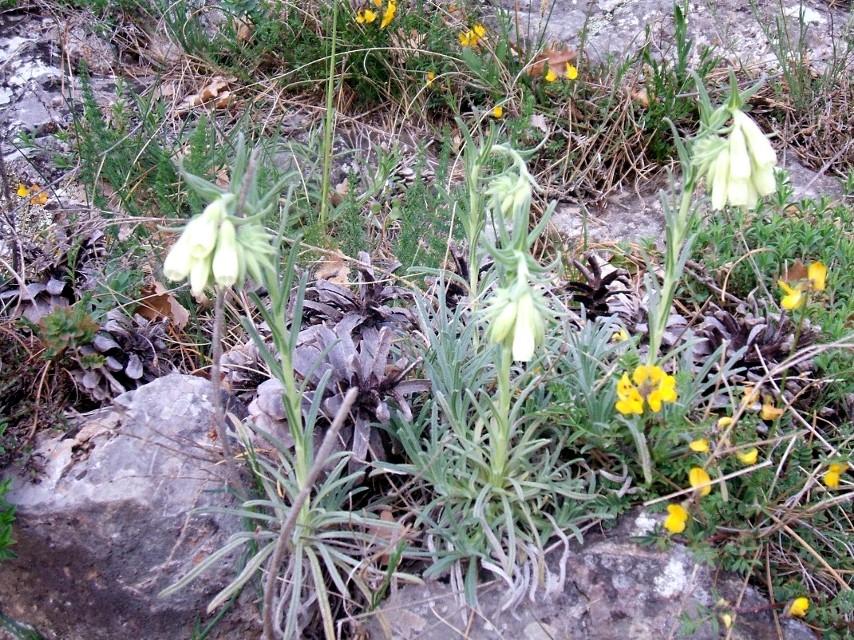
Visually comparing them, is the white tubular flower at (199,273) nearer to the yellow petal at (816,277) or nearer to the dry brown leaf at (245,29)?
the yellow petal at (816,277)

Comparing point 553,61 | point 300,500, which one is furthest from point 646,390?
point 553,61

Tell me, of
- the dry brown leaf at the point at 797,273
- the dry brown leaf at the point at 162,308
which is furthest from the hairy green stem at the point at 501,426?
the dry brown leaf at the point at 162,308

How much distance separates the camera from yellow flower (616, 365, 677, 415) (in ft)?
5.74

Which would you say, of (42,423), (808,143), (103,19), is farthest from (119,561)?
(808,143)

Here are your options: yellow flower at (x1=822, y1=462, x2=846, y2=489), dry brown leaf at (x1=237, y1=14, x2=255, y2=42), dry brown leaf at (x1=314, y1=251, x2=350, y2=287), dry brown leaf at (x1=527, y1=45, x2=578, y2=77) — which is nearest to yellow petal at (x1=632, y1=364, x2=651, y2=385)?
yellow flower at (x1=822, y1=462, x2=846, y2=489)

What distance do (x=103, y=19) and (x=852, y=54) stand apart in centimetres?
436

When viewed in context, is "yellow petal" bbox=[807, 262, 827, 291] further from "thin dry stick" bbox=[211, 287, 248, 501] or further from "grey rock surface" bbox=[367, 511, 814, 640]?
"thin dry stick" bbox=[211, 287, 248, 501]

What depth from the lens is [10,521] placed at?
199 centimetres

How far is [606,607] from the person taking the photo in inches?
71.1

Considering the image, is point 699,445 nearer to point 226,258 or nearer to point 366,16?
point 226,258

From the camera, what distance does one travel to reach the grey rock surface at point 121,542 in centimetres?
201

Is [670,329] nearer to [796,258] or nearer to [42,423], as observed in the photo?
[796,258]

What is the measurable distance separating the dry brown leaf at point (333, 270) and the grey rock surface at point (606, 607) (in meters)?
1.44

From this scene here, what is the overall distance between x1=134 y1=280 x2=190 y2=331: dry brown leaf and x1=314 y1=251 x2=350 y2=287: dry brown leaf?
0.58m
